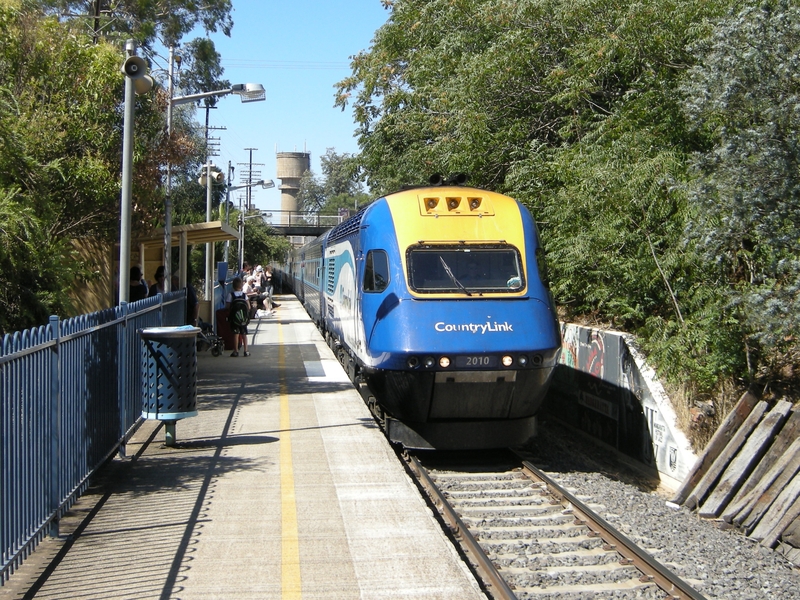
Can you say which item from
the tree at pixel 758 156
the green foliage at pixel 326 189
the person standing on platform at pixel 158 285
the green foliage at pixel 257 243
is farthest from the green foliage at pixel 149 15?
the green foliage at pixel 326 189

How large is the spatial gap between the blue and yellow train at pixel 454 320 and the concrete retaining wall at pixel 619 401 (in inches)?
77.6

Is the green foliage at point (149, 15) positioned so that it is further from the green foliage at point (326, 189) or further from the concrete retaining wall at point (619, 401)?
the green foliage at point (326, 189)

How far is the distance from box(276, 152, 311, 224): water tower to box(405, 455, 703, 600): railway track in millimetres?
124008

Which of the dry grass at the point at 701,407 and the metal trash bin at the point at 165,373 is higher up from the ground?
the metal trash bin at the point at 165,373

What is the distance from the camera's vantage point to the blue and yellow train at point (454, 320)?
9.62 metres

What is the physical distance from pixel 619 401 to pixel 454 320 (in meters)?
4.06

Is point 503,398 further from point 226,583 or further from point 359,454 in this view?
point 226,583

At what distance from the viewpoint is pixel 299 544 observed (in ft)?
22.7

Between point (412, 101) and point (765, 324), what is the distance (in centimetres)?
1633

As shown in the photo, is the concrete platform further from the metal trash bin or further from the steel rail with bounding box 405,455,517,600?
the metal trash bin

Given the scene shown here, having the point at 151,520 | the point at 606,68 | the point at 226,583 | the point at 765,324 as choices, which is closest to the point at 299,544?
the point at 226,583

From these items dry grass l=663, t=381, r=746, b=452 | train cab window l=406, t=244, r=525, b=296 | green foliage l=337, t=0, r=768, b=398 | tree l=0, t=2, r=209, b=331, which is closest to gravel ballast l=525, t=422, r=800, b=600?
dry grass l=663, t=381, r=746, b=452

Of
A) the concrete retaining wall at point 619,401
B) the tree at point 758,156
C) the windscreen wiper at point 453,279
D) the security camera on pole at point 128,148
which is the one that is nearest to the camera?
the tree at point 758,156

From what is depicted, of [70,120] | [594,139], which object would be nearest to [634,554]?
[594,139]
